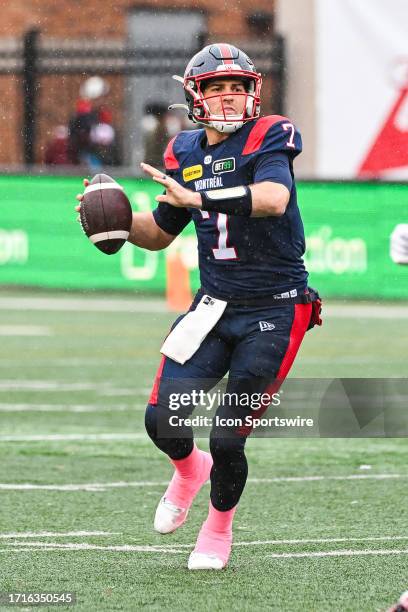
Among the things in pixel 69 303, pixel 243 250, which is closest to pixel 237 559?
pixel 243 250

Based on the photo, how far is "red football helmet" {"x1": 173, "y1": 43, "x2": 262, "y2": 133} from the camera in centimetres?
548

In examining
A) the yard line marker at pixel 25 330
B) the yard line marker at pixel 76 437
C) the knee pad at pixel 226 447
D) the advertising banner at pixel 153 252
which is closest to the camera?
the knee pad at pixel 226 447

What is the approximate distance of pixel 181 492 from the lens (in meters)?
5.73

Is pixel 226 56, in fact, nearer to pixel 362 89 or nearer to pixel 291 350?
pixel 291 350

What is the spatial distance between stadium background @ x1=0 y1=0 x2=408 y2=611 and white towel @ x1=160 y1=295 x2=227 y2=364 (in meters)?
0.75

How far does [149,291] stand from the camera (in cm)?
1638

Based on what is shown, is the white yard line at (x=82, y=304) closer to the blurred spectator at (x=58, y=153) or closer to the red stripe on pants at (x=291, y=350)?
the blurred spectator at (x=58, y=153)

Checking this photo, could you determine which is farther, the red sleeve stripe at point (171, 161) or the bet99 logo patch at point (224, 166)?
the red sleeve stripe at point (171, 161)

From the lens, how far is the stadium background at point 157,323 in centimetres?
543

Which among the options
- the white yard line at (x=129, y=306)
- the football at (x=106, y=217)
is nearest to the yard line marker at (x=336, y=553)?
the football at (x=106, y=217)

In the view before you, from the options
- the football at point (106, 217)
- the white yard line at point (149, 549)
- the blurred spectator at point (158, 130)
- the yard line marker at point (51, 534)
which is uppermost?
the football at point (106, 217)

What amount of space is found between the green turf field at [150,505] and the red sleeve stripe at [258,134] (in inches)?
58.5

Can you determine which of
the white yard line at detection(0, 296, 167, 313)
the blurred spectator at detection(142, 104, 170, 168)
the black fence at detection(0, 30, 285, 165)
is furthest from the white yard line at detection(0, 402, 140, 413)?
the black fence at detection(0, 30, 285, 165)
